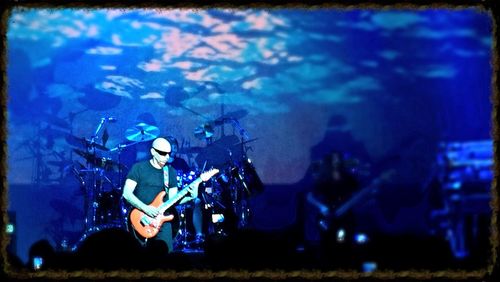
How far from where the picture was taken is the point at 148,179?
155 inches

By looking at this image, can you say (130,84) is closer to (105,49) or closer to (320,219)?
(105,49)

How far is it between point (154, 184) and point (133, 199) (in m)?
0.17

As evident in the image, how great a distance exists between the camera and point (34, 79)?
3828 millimetres

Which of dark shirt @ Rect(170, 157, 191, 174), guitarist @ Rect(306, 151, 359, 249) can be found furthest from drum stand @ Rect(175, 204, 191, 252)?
guitarist @ Rect(306, 151, 359, 249)

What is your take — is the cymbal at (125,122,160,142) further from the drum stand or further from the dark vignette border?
the dark vignette border

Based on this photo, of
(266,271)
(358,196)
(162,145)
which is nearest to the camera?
(266,271)

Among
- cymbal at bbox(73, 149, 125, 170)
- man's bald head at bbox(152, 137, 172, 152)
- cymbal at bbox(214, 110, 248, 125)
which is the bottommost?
cymbal at bbox(73, 149, 125, 170)

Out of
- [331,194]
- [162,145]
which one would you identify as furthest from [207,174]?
[331,194]

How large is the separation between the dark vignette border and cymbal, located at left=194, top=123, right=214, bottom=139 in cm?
77

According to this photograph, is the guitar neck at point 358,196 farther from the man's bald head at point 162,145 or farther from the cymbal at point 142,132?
the cymbal at point 142,132

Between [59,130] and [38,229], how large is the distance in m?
0.65

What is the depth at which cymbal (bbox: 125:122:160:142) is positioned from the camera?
3.90m

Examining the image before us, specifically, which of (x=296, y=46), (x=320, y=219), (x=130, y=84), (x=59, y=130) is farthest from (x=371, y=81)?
A: (x=59, y=130)

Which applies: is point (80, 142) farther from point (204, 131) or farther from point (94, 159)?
point (204, 131)
